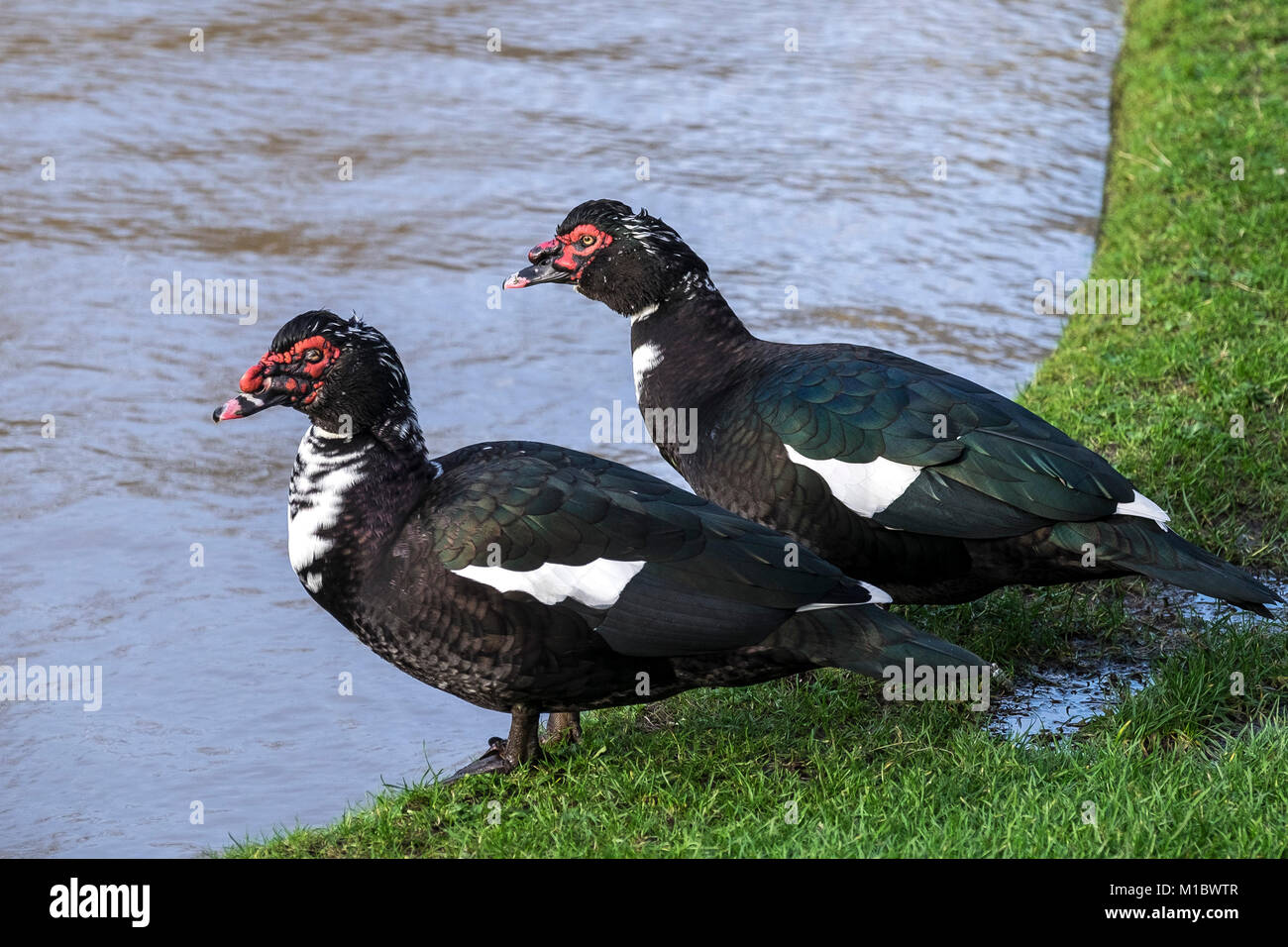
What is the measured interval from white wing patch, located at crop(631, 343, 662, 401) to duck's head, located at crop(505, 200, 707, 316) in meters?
0.13

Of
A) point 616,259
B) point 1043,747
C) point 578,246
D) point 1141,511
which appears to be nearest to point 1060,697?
point 1043,747

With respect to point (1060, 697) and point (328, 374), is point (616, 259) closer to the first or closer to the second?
point (328, 374)

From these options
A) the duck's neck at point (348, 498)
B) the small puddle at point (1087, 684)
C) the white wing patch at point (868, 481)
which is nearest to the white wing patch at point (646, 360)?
the white wing patch at point (868, 481)

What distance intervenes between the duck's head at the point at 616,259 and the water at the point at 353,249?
114cm

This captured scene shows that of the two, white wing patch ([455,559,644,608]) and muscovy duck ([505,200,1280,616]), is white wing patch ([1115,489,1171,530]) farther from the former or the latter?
white wing patch ([455,559,644,608])

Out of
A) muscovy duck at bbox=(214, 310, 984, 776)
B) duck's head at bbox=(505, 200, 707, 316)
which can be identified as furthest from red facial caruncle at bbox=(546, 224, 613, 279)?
muscovy duck at bbox=(214, 310, 984, 776)

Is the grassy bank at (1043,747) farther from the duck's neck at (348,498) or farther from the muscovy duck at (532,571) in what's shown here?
the duck's neck at (348,498)

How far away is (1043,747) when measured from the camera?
3.89 m

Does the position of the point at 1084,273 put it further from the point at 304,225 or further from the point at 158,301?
the point at 158,301

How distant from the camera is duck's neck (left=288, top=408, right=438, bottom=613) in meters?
3.74

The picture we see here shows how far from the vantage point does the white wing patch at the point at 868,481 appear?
4.05 metres

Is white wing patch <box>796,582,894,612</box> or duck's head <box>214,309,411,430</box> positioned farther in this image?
duck's head <box>214,309,411,430</box>

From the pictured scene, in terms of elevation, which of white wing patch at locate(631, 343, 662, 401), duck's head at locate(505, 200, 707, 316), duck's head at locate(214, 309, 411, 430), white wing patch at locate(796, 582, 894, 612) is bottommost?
white wing patch at locate(796, 582, 894, 612)

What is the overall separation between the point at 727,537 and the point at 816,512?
491 millimetres
